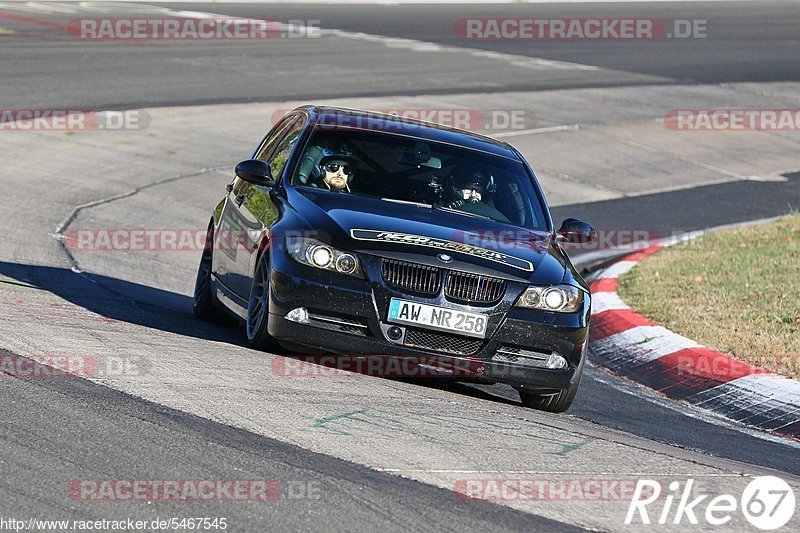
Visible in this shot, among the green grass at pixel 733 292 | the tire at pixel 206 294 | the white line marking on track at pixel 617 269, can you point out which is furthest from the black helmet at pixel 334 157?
the white line marking on track at pixel 617 269

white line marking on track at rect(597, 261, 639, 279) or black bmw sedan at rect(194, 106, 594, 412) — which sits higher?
black bmw sedan at rect(194, 106, 594, 412)

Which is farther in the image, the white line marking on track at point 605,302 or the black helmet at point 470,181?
the white line marking on track at point 605,302

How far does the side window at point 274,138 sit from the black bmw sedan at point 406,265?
685 mm

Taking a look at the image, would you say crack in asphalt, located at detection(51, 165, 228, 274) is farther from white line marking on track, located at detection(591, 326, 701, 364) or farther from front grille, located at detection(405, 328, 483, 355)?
white line marking on track, located at detection(591, 326, 701, 364)

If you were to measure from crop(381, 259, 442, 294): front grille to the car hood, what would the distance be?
0.12 ft

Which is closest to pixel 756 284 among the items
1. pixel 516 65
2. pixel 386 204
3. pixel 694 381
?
pixel 694 381

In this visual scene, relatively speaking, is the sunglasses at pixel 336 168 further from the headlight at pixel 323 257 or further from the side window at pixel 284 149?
the headlight at pixel 323 257

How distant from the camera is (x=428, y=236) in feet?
24.7

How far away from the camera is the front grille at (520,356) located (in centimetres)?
733

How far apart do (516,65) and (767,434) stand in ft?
65.9

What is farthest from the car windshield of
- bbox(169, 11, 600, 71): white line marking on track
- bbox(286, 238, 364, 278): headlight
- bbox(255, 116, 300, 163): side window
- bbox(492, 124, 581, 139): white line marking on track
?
bbox(169, 11, 600, 71): white line marking on track

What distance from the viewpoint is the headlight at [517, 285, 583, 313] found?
7.38 m

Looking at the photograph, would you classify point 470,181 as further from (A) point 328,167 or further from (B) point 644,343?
(B) point 644,343

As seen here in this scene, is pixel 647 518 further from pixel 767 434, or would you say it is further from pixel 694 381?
pixel 694 381
